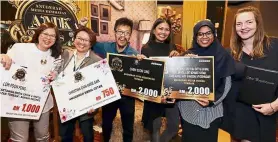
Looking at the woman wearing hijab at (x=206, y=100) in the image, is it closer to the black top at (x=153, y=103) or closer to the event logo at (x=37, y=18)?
the black top at (x=153, y=103)

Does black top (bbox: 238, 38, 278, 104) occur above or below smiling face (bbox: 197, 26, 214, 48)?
below

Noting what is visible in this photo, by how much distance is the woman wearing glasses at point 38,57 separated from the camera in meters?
2.02

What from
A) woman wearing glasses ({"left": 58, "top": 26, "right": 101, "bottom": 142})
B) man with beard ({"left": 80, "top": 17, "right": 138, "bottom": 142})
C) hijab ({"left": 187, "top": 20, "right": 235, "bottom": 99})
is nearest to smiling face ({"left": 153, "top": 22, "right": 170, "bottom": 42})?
man with beard ({"left": 80, "top": 17, "right": 138, "bottom": 142})

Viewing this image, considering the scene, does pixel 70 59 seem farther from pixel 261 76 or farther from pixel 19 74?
pixel 261 76

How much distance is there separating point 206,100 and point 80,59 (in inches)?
44.2

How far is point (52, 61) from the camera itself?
2.12m

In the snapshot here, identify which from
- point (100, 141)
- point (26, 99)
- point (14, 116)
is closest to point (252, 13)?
point (26, 99)

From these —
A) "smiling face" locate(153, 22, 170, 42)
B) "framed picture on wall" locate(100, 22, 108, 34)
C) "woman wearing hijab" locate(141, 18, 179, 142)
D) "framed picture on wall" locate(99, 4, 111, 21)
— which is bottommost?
"woman wearing hijab" locate(141, 18, 179, 142)

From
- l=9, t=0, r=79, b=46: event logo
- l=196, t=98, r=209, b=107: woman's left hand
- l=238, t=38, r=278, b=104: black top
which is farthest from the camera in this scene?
l=9, t=0, r=79, b=46: event logo

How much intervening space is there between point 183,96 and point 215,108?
0.27 meters

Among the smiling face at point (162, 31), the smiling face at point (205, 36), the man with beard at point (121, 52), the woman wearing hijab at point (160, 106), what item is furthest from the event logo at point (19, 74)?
the smiling face at point (205, 36)

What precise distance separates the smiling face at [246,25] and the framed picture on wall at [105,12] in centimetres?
205

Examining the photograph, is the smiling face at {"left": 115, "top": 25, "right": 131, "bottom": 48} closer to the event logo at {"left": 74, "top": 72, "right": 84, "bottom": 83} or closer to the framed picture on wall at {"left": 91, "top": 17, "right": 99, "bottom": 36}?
the event logo at {"left": 74, "top": 72, "right": 84, "bottom": 83}

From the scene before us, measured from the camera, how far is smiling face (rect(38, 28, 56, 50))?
206cm
